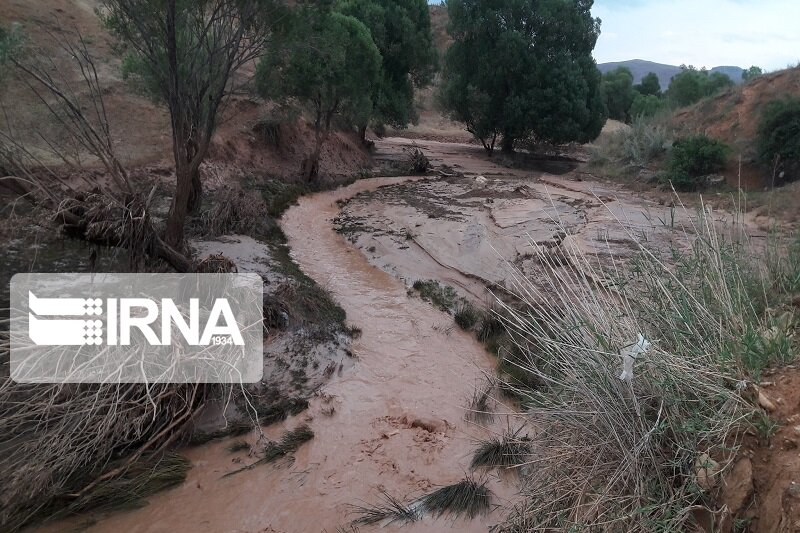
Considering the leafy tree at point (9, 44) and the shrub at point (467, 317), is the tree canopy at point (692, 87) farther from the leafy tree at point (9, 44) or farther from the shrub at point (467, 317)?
the leafy tree at point (9, 44)

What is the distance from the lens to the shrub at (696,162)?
1680cm

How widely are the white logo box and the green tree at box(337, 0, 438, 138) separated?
1584 cm

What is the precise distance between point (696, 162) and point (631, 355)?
17.1 meters

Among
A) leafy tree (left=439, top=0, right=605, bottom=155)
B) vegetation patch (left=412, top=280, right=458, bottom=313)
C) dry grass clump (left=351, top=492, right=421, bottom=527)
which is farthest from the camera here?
leafy tree (left=439, top=0, right=605, bottom=155)

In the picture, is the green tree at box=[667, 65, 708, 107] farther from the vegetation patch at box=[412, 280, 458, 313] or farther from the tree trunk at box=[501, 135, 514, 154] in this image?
the vegetation patch at box=[412, 280, 458, 313]

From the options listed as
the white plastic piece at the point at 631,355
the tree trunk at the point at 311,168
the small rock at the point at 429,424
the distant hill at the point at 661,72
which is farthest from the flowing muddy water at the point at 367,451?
the distant hill at the point at 661,72

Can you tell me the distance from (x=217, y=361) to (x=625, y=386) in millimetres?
3932

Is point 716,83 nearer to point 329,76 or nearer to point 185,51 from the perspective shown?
point 329,76

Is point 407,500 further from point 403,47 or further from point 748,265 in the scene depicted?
point 403,47

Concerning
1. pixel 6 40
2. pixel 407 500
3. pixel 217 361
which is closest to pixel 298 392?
pixel 217 361

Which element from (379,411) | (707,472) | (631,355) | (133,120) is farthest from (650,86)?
(707,472)

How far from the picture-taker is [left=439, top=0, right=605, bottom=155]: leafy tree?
23.2 metres

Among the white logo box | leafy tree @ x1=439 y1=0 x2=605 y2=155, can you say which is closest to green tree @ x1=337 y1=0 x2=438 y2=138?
leafy tree @ x1=439 y1=0 x2=605 y2=155

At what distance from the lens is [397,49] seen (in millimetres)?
21594
